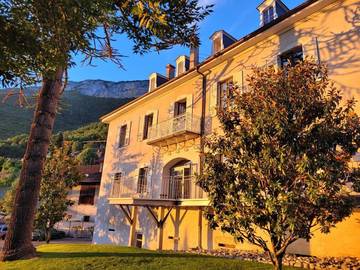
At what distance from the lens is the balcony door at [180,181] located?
12.8 m

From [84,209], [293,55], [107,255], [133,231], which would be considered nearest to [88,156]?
[84,209]

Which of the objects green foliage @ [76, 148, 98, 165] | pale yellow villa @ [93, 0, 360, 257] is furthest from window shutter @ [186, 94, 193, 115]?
green foliage @ [76, 148, 98, 165]

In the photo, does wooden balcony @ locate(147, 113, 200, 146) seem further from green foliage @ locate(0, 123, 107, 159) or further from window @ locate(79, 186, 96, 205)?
green foliage @ locate(0, 123, 107, 159)

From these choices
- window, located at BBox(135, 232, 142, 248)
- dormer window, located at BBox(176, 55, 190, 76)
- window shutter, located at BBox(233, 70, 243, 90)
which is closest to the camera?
window shutter, located at BBox(233, 70, 243, 90)

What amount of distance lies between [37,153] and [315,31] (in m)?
10.1

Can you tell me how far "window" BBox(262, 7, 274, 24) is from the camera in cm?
1205

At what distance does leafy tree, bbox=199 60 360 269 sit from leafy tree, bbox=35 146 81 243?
551 inches

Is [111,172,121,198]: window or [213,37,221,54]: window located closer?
[213,37,221,54]: window

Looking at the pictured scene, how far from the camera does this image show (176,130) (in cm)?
1359

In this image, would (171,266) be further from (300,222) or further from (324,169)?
(324,169)


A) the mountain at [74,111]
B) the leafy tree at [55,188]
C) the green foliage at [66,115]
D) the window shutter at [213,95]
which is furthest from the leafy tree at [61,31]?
the green foliage at [66,115]

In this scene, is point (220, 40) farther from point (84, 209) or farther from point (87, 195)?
point (84, 209)

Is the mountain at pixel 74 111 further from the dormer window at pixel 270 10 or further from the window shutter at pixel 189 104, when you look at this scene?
the dormer window at pixel 270 10

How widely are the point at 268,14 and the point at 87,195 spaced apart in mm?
26933
